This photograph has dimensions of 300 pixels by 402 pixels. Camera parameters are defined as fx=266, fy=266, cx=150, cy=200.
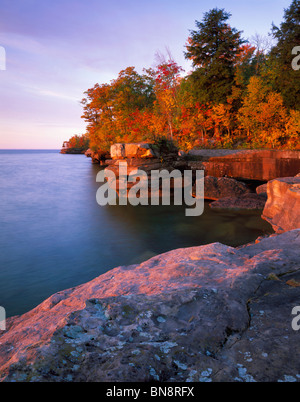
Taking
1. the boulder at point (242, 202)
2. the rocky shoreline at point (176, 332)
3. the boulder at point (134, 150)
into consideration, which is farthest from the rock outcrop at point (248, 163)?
the rocky shoreline at point (176, 332)

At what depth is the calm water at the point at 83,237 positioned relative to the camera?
7.25 metres

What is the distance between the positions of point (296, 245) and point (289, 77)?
18972 millimetres

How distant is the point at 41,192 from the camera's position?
876 inches

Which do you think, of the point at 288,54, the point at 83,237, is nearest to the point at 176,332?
the point at 83,237

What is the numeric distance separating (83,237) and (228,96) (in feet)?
58.6

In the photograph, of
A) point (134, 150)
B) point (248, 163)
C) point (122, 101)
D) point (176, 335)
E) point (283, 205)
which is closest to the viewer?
point (176, 335)

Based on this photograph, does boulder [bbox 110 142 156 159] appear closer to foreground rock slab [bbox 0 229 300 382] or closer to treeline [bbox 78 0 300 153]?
treeline [bbox 78 0 300 153]

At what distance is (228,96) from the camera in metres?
22.3

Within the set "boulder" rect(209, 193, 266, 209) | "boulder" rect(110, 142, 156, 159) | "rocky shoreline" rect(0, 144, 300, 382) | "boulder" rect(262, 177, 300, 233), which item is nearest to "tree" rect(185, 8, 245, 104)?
"boulder" rect(110, 142, 156, 159)

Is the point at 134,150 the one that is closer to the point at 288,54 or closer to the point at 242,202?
the point at 242,202

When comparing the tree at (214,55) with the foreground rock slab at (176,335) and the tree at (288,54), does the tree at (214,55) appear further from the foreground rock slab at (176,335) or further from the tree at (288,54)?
the foreground rock slab at (176,335)

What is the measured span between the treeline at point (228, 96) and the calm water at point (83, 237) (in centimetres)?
834
